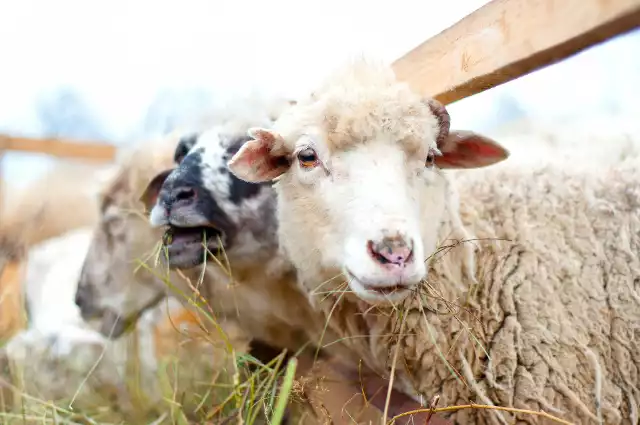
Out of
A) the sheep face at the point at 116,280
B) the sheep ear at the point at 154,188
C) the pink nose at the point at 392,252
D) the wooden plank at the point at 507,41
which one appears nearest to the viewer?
the wooden plank at the point at 507,41

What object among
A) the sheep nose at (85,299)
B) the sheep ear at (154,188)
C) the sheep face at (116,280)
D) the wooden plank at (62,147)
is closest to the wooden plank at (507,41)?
the sheep ear at (154,188)

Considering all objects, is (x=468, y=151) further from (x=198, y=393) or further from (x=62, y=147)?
(x=62, y=147)

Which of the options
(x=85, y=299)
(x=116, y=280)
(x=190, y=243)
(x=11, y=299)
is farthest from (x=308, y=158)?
(x=11, y=299)

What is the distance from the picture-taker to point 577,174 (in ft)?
5.78

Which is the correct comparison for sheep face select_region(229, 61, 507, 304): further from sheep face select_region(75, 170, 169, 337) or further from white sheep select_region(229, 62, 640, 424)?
sheep face select_region(75, 170, 169, 337)

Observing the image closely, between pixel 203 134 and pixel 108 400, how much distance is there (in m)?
1.27

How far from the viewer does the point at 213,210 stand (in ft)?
5.92

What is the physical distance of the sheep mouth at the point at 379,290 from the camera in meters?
1.21

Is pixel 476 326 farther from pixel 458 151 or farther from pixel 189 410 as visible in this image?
pixel 189 410

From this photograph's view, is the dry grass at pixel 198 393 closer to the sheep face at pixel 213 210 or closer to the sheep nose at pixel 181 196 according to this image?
the sheep face at pixel 213 210

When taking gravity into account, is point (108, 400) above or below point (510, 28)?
below

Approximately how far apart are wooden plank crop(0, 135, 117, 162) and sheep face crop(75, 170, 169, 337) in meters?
0.89

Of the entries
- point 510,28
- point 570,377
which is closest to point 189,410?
point 570,377

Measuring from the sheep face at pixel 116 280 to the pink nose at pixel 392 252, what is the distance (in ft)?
5.27
